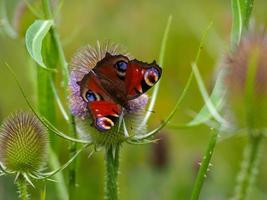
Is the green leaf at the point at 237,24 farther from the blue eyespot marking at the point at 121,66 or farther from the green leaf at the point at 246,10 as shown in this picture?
the blue eyespot marking at the point at 121,66

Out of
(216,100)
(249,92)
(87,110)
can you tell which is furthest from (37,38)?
(249,92)

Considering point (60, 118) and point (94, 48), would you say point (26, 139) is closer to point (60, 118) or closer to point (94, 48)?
point (94, 48)

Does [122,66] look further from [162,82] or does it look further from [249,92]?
[162,82]

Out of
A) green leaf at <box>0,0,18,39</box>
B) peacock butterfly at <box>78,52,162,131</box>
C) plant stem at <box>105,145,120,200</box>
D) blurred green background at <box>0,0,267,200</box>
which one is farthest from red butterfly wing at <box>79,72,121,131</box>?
green leaf at <box>0,0,18,39</box>

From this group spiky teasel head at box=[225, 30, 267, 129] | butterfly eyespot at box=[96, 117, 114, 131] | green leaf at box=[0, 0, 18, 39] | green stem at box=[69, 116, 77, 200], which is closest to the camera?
spiky teasel head at box=[225, 30, 267, 129]

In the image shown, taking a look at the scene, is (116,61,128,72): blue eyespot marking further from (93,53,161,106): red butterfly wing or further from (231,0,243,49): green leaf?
(231,0,243,49): green leaf

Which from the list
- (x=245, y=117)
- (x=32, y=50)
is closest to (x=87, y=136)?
(x=32, y=50)
